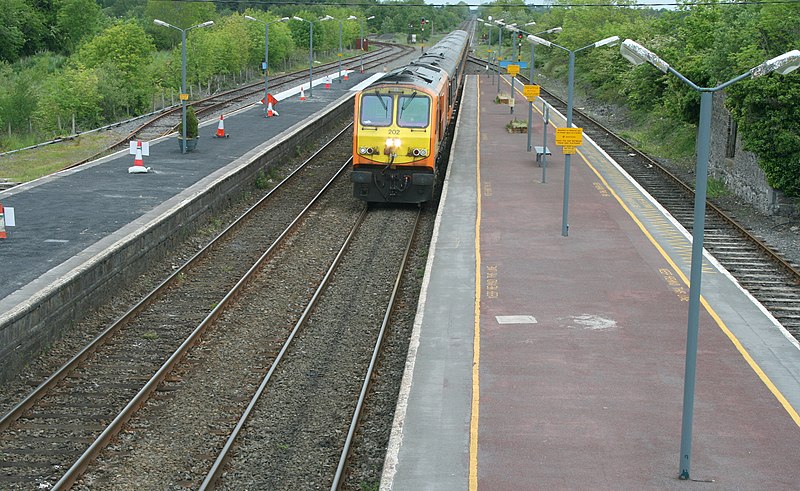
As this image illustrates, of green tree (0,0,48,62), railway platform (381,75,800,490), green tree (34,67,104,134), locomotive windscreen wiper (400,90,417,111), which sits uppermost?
green tree (0,0,48,62)

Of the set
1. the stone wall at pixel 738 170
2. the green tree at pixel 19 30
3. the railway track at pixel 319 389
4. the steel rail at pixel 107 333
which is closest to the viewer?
the railway track at pixel 319 389

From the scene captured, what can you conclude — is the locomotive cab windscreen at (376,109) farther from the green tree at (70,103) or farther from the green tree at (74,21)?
the green tree at (74,21)

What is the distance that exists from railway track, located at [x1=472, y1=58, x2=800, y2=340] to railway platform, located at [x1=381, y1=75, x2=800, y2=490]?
681 millimetres

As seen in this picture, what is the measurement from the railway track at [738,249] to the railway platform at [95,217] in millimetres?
11209

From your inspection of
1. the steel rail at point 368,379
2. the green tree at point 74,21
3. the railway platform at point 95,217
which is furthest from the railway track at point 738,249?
the green tree at point 74,21

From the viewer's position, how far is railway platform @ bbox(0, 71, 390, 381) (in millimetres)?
Answer: 13945

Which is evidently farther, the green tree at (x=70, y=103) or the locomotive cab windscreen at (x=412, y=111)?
the green tree at (x=70, y=103)

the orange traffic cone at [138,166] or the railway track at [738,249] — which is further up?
the orange traffic cone at [138,166]

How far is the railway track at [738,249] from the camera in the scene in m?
16.9

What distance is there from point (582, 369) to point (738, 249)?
925 centimetres

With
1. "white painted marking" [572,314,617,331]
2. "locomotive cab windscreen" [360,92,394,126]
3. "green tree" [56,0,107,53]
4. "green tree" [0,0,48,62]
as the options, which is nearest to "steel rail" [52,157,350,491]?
"locomotive cab windscreen" [360,92,394,126]

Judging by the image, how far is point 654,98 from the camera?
39688 mm

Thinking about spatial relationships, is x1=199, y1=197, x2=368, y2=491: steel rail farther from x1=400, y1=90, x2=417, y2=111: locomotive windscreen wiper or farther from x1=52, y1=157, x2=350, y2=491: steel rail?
x1=400, y1=90, x2=417, y2=111: locomotive windscreen wiper

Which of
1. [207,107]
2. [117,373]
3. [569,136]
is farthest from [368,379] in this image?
[207,107]
